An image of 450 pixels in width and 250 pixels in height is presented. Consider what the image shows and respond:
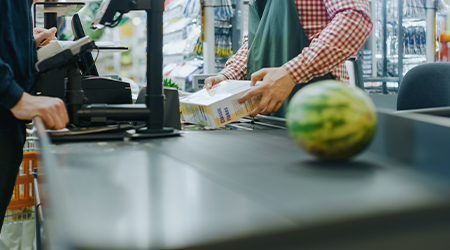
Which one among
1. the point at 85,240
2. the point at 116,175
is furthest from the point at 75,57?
the point at 85,240

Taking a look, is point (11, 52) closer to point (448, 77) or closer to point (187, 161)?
point (187, 161)

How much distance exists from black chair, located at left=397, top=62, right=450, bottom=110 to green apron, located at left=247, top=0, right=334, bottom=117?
732mm

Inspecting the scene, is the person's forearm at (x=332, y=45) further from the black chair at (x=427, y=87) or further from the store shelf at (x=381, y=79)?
the store shelf at (x=381, y=79)

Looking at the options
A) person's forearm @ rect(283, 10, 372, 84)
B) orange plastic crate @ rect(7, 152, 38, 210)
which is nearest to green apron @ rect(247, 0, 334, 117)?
person's forearm @ rect(283, 10, 372, 84)

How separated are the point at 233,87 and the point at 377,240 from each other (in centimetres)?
88

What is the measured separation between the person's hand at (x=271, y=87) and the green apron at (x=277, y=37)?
0.93 feet

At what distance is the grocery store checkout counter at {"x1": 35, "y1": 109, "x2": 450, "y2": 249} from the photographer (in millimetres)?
365

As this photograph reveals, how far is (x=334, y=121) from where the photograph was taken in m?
0.60

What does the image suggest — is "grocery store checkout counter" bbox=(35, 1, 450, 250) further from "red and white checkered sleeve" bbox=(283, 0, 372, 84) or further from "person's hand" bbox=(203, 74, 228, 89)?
"person's hand" bbox=(203, 74, 228, 89)

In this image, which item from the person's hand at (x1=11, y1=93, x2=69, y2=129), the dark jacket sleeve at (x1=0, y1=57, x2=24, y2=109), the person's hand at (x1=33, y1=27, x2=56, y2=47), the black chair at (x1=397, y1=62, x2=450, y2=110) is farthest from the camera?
the person's hand at (x1=33, y1=27, x2=56, y2=47)

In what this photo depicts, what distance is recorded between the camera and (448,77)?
191cm

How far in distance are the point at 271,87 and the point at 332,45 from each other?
0.25 metres

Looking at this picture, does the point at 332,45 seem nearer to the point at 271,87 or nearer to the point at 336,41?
the point at 336,41

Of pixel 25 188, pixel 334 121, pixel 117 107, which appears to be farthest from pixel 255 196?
pixel 25 188
